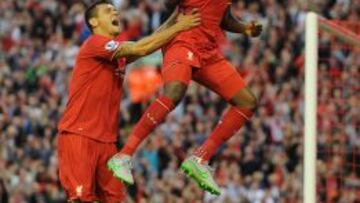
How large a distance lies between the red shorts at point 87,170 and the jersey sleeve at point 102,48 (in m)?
0.73

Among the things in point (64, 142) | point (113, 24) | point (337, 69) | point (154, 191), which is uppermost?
point (113, 24)

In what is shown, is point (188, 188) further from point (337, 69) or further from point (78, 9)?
point (78, 9)

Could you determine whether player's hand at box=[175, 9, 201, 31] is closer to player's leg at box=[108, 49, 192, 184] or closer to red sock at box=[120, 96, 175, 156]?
player's leg at box=[108, 49, 192, 184]

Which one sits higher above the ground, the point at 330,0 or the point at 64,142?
the point at 64,142

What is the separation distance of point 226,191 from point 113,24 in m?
8.26

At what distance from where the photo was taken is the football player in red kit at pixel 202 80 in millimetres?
10742

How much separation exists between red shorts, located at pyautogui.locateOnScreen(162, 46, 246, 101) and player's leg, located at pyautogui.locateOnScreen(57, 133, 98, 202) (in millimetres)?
993

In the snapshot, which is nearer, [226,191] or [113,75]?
[113,75]

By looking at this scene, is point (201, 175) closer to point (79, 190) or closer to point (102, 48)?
point (79, 190)

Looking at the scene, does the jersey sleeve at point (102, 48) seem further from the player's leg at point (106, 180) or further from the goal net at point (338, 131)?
the goal net at point (338, 131)

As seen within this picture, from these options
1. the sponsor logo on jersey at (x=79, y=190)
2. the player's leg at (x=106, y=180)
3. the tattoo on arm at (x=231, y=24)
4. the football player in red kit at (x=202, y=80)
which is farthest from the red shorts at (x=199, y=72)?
the sponsor logo on jersey at (x=79, y=190)

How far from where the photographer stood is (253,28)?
1140 centimetres

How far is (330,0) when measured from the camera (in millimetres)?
22953

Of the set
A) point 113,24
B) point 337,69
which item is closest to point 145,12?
point 337,69
